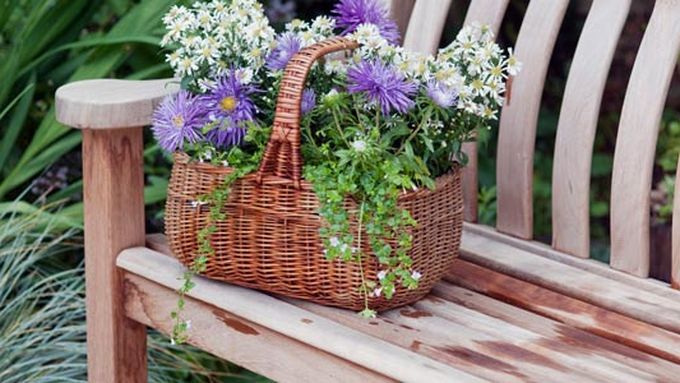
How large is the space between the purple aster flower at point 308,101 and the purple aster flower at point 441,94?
5.9 inches

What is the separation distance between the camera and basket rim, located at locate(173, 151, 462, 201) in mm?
1731

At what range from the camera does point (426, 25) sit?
2.26 meters

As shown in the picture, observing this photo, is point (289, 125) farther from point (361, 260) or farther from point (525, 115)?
point (525, 115)

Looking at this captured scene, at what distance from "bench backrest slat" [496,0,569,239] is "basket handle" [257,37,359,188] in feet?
1.53

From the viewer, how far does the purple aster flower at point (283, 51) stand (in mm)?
1828

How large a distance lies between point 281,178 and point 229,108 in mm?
118

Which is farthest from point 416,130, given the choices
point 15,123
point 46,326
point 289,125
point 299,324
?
point 15,123

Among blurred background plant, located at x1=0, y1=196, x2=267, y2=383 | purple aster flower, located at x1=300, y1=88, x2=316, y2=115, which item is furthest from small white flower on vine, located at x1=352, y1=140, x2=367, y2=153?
blurred background plant, located at x1=0, y1=196, x2=267, y2=383

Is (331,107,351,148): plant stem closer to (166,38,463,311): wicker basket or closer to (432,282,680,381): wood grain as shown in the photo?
(166,38,463,311): wicker basket

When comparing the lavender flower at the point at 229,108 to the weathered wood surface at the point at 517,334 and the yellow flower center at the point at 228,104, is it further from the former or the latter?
the weathered wood surface at the point at 517,334

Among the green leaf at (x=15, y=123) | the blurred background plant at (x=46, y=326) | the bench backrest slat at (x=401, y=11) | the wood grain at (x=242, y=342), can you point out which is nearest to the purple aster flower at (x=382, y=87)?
the wood grain at (x=242, y=342)

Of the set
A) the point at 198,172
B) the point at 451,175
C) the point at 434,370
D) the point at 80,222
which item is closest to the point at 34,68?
the point at 80,222

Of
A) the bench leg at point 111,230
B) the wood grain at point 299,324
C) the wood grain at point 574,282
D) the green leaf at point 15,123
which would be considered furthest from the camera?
the green leaf at point 15,123

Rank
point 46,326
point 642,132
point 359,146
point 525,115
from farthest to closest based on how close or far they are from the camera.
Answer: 1. point 46,326
2. point 525,115
3. point 642,132
4. point 359,146
